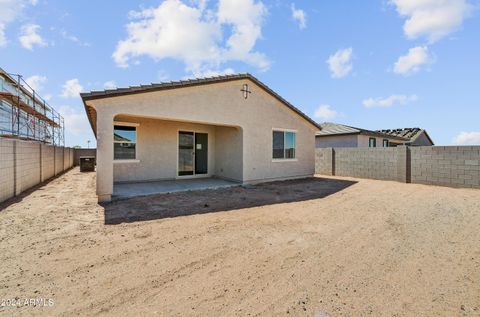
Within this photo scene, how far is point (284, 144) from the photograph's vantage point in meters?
11.8

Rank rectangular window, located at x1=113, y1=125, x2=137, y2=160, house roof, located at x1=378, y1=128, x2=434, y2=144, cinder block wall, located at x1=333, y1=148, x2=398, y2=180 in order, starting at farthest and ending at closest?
house roof, located at x1=378, y1=128, x2=434, y2=144, cinder block wall, located at x1=333, y1=148, x2=398, y2=180, rectangular window, located at x1=113, y1=125, x2=137, y2=160

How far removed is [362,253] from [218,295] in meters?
2.44

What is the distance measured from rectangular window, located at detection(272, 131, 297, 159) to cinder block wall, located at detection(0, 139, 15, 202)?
9.67 m

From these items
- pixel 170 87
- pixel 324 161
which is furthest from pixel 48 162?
pixel 324 161

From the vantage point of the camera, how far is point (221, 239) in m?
4.17

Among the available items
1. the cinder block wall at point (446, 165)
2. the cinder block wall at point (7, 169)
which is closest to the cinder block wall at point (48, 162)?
the cinder block wall at point (7, 169)

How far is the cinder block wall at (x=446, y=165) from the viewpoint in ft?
31.2

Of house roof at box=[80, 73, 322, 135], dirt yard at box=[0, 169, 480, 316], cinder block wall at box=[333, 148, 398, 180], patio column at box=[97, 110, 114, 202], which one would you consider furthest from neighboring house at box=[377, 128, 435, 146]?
patio column at box=[97, 110, 114, 202]

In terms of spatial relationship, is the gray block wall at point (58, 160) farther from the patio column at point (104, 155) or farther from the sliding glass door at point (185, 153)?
the patio column at point (104, 155)

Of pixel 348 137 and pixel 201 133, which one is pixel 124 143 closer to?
pixel 201 133

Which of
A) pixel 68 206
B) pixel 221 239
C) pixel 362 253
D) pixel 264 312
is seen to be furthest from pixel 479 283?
pixel 68 206

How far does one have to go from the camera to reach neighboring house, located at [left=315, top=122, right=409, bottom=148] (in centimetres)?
1789

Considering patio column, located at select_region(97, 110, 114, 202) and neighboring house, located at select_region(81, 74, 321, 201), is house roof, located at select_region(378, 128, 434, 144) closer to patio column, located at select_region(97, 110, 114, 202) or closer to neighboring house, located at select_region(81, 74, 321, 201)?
neighboring house, located at select_region(81, 74, 321, 201)

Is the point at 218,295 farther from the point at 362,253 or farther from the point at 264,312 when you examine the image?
the point at 362,253
